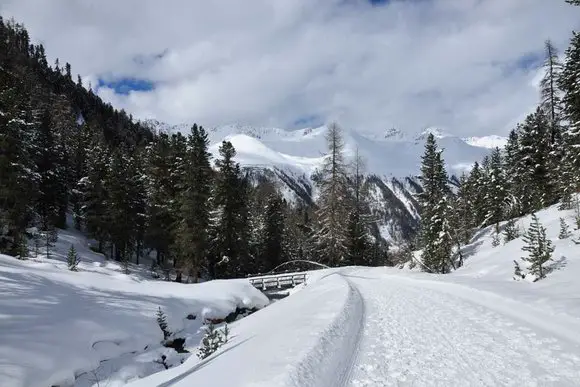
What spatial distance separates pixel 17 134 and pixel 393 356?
33.4 metres

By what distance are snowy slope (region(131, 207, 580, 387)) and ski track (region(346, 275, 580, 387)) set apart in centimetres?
2

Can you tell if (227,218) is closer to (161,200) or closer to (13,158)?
(161,200)

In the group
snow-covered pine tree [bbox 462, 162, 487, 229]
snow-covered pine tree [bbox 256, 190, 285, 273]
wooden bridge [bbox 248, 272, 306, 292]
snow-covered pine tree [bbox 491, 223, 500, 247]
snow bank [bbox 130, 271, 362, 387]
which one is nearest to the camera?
snow bank [bbox 130, 271, 362, 387]

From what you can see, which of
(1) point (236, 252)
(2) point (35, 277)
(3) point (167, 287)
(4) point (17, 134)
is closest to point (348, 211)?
(1) point (236, 252)

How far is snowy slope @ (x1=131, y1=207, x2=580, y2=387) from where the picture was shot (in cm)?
698

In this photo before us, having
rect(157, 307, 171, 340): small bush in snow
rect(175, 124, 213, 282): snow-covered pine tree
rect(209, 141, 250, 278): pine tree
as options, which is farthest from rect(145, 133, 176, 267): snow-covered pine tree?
rect(157, 307, 171, 340): small bush in snow

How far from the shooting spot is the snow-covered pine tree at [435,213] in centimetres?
3716

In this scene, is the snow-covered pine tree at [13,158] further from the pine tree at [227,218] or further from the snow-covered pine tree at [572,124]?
the snow-covered pine tree at [572,124]

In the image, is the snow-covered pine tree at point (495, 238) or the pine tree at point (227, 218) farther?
the pine tree at point (227, 218)

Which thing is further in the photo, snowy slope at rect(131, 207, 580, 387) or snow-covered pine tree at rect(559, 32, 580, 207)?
snow-covered pine tree at rect(559, 32, 580, 207)

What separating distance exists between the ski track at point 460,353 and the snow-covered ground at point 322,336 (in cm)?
2

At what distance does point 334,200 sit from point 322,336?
1453 inches

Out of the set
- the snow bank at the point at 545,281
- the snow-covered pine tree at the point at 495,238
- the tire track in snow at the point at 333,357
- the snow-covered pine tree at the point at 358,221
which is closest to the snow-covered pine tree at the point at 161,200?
the snow-covered pine tree at the point at 358,221

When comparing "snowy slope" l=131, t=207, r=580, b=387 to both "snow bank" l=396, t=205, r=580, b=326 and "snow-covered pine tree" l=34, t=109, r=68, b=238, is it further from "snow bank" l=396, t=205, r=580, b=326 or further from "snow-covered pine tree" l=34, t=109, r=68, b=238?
"snow-covered pine tree" l=34, t=109, r=68, b=238
